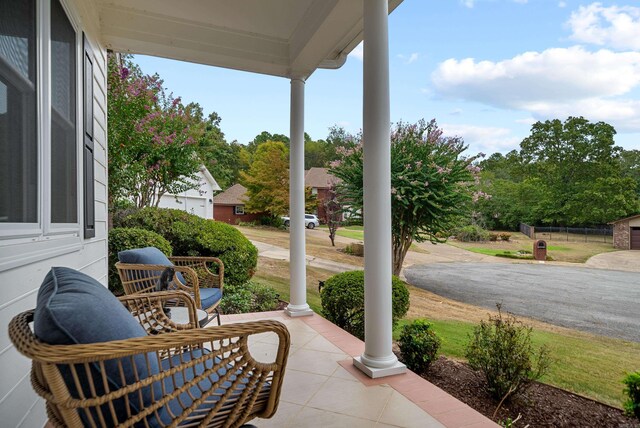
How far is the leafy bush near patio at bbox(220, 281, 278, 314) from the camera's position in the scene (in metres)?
4.63

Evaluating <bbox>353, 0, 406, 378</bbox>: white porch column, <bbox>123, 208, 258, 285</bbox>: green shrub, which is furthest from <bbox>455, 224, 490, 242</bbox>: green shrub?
<bbox>353, 0, 406, 378</bbox>: white porch column

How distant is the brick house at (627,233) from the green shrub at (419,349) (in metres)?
2.37

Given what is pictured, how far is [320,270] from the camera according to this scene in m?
8.78

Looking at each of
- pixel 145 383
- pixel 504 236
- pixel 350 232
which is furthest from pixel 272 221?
pixel 145 383

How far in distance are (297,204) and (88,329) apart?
319 centimetres

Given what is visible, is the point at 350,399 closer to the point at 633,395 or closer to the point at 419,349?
the point at 419,349

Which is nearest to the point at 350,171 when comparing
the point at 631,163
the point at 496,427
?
the point at 631,163

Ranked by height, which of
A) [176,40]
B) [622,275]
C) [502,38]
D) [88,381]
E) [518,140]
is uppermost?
[502,38]

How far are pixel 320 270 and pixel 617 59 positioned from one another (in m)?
6.74

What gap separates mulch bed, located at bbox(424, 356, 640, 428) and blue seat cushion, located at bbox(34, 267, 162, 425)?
2.25 m

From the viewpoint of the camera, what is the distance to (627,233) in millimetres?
3648

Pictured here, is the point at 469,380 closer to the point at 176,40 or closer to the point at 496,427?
the point at 496,427

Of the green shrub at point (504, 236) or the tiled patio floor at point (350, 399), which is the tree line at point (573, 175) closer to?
the green shrub at point (504, 236)

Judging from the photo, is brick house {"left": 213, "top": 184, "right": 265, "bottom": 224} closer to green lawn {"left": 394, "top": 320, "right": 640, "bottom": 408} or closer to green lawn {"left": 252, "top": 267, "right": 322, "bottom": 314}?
green lawn {"left": 252, "top": 267, "right": 322, "bottom": 314}
